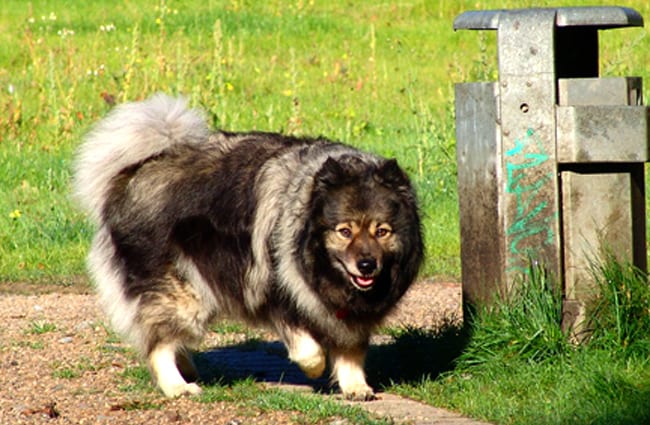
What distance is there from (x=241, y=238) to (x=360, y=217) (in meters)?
0.72

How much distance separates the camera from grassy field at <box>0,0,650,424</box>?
570cm

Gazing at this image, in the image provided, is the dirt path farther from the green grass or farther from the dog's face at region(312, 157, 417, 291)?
the dog's face at region(312, 157, 417, 291)

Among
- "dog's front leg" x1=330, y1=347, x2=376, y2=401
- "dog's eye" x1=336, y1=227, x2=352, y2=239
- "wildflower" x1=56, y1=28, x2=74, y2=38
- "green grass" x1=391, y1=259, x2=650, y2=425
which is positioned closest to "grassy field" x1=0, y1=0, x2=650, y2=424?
"green grass" x1=391, y1=259, x2=650, y2=425

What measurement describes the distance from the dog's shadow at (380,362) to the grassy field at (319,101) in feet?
0.72

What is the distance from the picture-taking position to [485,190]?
620 centimetres

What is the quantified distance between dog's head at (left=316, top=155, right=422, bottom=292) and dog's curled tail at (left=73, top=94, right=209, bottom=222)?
106cm

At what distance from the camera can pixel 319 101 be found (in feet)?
52.0

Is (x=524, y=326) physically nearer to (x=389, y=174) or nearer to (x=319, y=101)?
(x=389, y=174)

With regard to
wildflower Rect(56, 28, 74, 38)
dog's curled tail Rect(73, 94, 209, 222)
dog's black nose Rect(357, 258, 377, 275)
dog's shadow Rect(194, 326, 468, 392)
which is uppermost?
wildflower Rect(56, 28, 74, 38)

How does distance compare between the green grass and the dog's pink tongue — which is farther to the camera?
the dog's pink tongue

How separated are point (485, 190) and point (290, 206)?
1.06 m

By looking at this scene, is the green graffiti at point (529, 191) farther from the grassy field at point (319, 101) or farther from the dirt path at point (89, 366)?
the dirt path at point (89, 366)

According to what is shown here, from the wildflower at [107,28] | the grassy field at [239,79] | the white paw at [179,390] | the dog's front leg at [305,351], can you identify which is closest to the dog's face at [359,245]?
the dog's front leg at [305,351]

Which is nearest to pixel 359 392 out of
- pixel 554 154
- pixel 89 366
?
pixel 554 154
